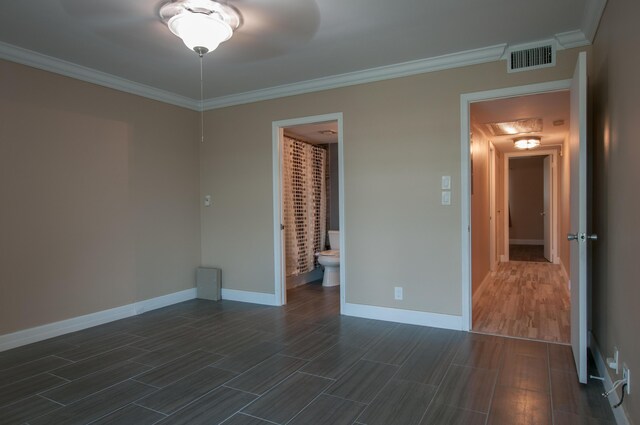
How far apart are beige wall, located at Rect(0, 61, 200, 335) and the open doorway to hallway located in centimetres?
338

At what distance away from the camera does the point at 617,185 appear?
2121 millimetres

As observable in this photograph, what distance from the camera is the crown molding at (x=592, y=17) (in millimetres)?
2473

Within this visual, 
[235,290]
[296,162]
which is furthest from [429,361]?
[296,162]

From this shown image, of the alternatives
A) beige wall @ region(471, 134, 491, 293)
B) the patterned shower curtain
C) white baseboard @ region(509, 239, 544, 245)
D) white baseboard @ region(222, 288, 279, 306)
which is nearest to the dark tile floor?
white baseboard @ region(222, 288, 279, 306)

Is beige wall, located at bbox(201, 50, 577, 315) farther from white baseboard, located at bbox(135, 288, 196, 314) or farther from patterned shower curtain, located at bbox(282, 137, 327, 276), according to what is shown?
white baseboard, located at bbox(135, 288, 196, 314)

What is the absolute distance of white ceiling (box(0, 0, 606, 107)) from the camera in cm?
259

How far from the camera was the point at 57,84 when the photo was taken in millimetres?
3549

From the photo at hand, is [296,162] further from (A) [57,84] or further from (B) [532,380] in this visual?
(B) [532,380]

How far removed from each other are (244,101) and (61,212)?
2248 millimetres

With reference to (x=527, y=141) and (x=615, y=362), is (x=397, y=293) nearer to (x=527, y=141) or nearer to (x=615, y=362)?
(x=615, y=362)

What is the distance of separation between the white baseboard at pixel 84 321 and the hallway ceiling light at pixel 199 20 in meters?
2.75

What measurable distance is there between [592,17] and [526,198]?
935 centimetres

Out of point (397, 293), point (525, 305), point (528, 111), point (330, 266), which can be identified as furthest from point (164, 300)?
point (528, 111)

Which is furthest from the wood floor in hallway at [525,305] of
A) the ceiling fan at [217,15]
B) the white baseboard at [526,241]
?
A: the white baseboard at [526,241]
